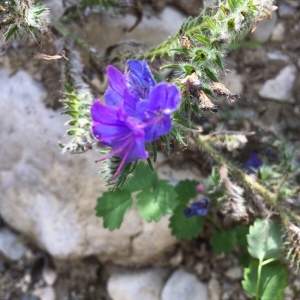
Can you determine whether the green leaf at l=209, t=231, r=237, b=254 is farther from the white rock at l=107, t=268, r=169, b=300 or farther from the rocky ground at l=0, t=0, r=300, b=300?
the white rock at l=107, t=268, r=169, b=300

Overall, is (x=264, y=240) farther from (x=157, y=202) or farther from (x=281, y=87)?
(x=281, y=87)

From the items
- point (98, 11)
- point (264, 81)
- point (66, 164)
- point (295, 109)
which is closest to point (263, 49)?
point (264, 81)

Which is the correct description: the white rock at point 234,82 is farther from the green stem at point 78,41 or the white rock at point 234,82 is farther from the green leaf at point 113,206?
the green leaf at point 113,206

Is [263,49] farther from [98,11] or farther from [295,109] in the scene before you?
[98,11]

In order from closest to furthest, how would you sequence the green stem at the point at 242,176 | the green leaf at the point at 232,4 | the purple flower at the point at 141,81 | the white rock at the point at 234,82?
the purple flower at the point at 141,81 → the green leaf at the point at 232,4 → the green stem at the point at 242,176 → the white rock at the point at 234,82

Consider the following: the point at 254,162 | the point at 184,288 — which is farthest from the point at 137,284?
the point at 254,162

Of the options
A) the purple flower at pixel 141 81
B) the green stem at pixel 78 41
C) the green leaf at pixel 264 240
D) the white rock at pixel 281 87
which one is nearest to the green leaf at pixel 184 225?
the green leaf at pixel 264 240
